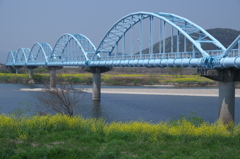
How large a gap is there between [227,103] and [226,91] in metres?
0.84

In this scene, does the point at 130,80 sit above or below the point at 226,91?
below

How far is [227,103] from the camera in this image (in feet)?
68.7

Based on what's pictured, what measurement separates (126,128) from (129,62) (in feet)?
69.5

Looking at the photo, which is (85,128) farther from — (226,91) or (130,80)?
(130,80)

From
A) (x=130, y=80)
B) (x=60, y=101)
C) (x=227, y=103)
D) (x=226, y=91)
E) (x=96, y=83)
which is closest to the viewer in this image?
(x=227, y=103)

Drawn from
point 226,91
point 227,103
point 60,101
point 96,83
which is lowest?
point 96,83

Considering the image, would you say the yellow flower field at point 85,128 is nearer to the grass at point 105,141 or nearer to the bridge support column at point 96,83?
the grass at point 105,141

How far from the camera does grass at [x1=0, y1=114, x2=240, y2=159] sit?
29.8 ft

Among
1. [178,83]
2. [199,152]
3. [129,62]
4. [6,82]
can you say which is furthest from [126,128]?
[6,82]

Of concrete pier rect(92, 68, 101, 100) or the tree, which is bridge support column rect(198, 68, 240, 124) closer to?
the tree

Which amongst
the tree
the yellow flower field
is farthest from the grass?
the tree

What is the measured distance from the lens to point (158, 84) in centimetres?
7188

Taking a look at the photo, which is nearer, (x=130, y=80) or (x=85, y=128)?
(x=85, y=128)

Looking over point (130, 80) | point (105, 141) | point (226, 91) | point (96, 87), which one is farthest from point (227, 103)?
point (130, 80)
